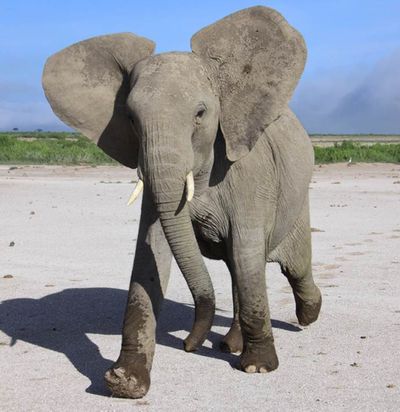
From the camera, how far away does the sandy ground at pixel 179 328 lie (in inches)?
235

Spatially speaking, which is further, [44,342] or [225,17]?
[44,342]

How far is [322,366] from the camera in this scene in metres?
6.73

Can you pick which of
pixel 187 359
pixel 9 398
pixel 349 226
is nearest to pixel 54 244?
pixel 349 226

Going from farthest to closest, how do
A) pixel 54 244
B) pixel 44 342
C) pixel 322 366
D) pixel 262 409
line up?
1. pixel 54 244
2. pixel 44 342
3. pixel 322 366
4. pixel 262 409

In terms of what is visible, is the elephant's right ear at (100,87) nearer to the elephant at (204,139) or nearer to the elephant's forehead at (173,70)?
the elephant at (204,139)

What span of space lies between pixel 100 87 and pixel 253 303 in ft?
6.00

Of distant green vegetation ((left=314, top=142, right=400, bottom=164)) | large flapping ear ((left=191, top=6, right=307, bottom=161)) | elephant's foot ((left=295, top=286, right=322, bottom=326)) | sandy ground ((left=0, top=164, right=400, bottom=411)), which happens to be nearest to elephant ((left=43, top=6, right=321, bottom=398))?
large flapping ear ((left=191, top=6, right=307, bottom=161))

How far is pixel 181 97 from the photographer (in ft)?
18.9

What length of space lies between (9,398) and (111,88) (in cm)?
220

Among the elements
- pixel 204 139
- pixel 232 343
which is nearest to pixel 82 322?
pixel 232 343

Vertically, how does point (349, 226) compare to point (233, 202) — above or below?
below

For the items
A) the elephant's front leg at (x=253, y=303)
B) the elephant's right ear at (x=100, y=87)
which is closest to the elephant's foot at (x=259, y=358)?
the elephant's front leg at (x=253, y=303)

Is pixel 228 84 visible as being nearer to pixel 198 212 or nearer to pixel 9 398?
pixel 198 212

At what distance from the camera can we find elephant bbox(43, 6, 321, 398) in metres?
5.90
